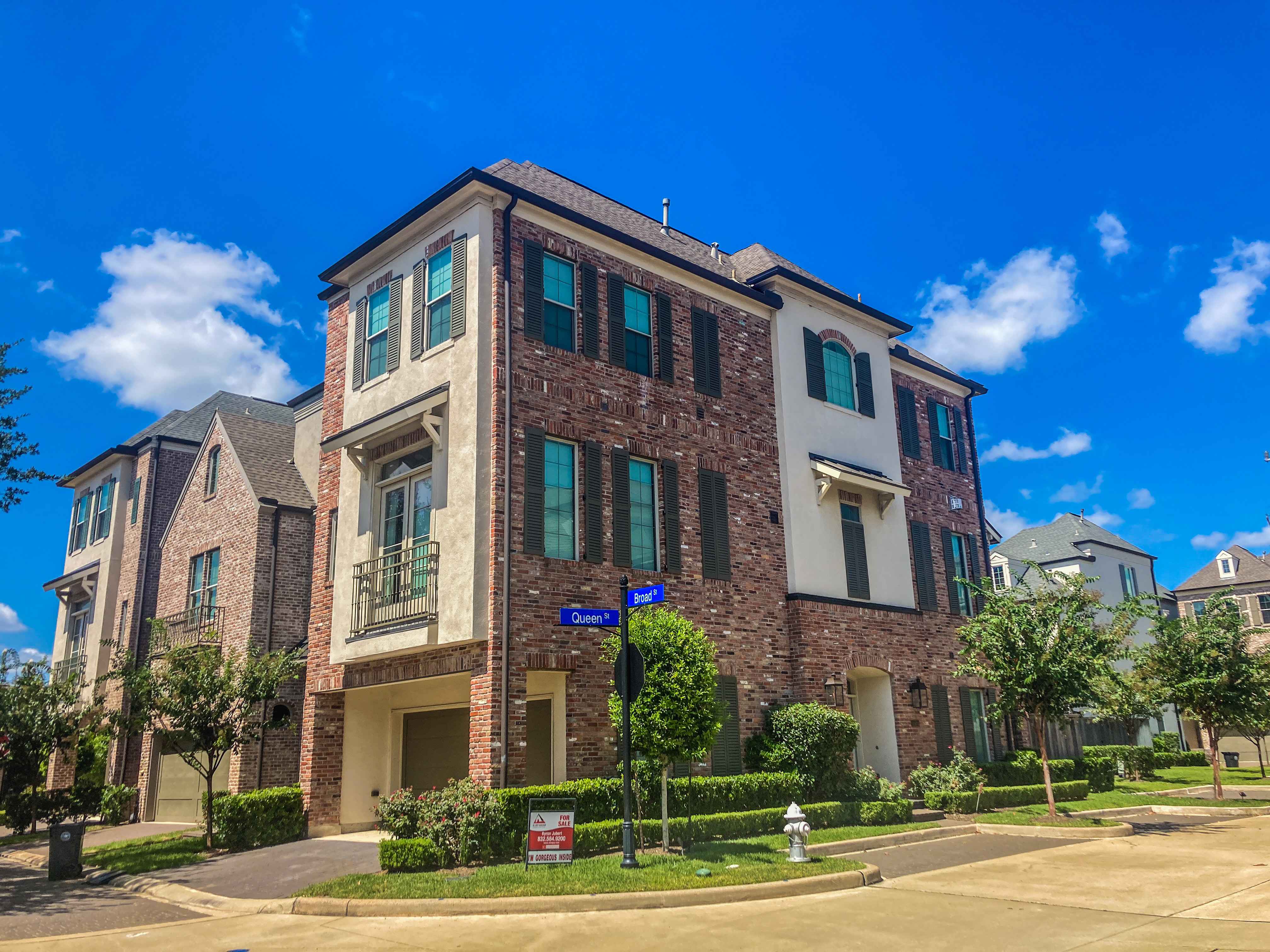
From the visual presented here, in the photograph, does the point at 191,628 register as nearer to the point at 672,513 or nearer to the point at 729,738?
the point at 672,513

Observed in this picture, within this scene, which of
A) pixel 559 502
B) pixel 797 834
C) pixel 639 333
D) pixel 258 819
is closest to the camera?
pixel 797 834

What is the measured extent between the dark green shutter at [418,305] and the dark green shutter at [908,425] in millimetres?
13006

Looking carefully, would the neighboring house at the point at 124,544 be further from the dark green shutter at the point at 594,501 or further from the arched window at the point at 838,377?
the arched window at the point at 838,377

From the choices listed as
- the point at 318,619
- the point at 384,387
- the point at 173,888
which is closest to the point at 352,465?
the point at 384,387

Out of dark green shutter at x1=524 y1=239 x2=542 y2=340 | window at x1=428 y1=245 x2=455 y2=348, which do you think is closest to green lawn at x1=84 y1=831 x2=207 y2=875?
window at x1=428 y1=245 x2=455 y2=348

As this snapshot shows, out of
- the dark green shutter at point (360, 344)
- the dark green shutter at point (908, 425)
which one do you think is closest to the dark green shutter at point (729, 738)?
the dark green shutter at point (360, 344)

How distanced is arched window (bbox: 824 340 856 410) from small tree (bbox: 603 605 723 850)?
32.8 ft

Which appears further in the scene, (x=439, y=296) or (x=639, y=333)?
(x=639, y=333)

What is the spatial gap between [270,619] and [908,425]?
16.6 metres

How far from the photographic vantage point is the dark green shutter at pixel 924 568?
22.7m

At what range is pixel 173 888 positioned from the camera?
12828mm

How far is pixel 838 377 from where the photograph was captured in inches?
872

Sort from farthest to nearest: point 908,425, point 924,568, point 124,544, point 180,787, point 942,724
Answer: point 124,544 → point 908,425 → point 924,568 → point 180,787 → point 942,724

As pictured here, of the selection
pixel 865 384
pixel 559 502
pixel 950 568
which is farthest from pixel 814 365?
pixel 559 502
